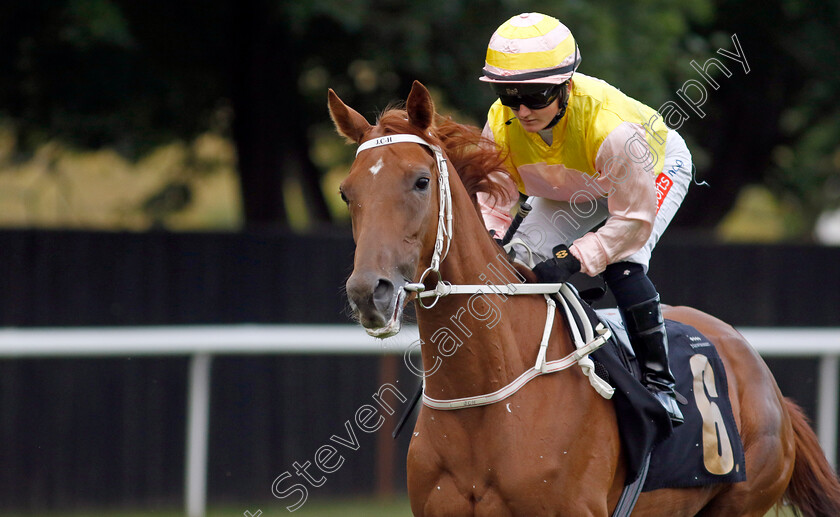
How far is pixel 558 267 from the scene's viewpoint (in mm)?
3223

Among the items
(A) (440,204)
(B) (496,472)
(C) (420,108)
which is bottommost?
(B) (496,472)

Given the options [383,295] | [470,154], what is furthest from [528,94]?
[383,295]

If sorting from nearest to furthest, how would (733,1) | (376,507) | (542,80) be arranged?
(542,80) < (376,507) < (733,1)

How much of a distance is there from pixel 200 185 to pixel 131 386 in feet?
20.6

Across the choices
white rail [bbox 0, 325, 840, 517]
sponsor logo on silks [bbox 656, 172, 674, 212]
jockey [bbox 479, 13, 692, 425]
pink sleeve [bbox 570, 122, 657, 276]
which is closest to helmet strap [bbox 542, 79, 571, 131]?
jockey [bbox 479, 13, 692, 425]

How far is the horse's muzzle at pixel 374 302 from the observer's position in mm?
2533

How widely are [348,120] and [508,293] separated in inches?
29.0

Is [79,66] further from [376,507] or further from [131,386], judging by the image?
[376,507]

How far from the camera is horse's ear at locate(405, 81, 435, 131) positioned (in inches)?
114

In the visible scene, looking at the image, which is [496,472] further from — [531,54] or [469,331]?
[531,54]

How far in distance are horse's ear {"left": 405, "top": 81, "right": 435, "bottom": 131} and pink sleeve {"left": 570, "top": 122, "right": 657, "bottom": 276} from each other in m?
0.62

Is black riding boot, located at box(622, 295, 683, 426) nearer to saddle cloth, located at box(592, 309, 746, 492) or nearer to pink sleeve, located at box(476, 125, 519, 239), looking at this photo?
saddle cloth, located at box(592, 309, 746, 492)

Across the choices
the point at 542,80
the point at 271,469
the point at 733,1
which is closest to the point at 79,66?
the point at 271,469

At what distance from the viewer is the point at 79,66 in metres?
7.95
